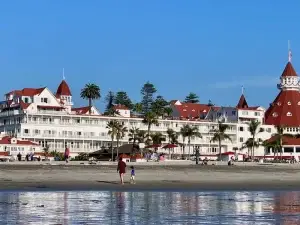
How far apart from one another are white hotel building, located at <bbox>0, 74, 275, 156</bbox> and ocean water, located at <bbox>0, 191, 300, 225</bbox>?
96773 mm

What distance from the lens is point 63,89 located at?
14775 cm

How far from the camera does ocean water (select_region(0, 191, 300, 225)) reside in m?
20.8

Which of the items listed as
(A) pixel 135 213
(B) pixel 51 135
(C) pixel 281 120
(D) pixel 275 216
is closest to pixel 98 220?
(A) pixel 135 213

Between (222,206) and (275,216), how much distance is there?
4.01m

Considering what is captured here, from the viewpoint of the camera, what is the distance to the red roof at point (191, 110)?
161750 millimetres

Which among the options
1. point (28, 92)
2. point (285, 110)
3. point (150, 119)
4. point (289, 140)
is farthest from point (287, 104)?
point (28, 92)

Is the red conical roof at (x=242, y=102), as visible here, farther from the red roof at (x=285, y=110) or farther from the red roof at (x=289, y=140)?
the red roof at (x=289, y=140)

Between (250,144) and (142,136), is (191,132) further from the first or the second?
(250,144)

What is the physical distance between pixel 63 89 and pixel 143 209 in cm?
12471

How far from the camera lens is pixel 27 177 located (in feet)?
157

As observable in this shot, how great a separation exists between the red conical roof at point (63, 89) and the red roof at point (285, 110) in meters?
44.5

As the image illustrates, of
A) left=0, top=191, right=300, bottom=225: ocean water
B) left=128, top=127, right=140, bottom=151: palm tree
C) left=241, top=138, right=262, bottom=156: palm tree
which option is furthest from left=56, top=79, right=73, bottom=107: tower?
left=0, top=191, right=300, bottom=225: ocean water

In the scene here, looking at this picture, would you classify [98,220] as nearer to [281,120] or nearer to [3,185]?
[3,185]

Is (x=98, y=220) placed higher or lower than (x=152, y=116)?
lower
